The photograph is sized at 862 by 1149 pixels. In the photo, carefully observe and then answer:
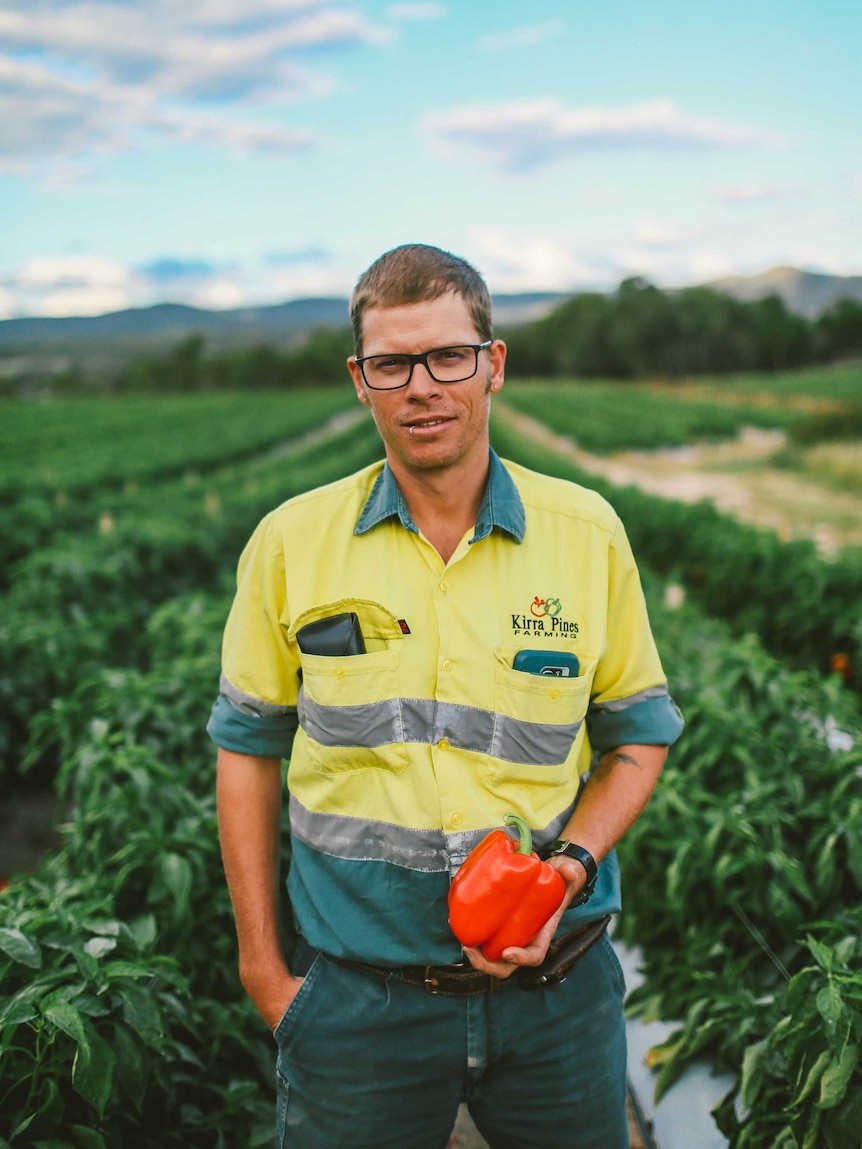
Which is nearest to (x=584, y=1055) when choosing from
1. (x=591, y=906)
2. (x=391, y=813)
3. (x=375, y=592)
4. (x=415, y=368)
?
(x=591, y=906)

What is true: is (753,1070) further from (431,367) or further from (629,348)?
(629,348)

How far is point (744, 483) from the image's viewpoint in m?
20.6

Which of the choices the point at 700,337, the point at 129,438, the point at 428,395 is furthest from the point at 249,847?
the point at 700,337

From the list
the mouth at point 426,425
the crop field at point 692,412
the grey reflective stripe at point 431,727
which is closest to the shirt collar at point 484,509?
the mouth at point 426,425

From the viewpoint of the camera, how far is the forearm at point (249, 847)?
1758 mm

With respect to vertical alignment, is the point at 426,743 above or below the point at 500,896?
above

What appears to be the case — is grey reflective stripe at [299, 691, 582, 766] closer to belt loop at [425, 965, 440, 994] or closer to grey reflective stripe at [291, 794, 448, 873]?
grey reflective stripe at [291, 794, 448, 873]

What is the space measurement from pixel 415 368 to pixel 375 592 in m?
0.44

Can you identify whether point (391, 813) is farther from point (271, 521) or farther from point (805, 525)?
point (805, 525)

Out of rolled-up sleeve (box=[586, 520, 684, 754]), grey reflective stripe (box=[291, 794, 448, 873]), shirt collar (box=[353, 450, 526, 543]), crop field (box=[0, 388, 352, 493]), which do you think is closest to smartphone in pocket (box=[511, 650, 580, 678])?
rolled-up sleeve (box=[586, 520, 684, 754])

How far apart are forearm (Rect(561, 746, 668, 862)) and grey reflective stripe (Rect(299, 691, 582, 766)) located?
0.17 meters

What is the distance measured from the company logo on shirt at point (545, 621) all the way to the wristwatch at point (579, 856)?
1.32ft

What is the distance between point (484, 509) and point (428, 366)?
30 centimetres

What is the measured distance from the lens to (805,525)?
569 inches
